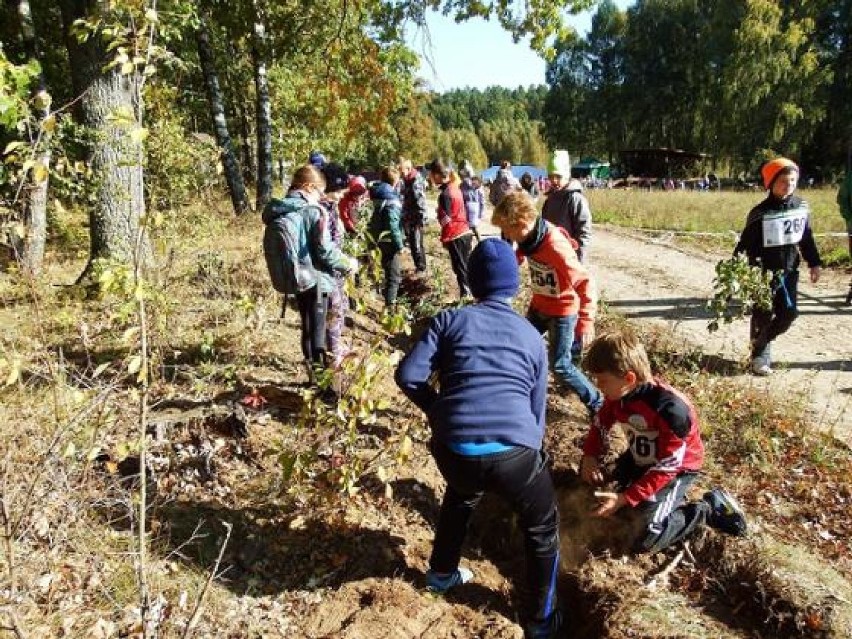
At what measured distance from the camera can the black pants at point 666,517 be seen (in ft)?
10.8

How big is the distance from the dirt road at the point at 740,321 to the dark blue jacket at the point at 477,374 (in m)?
3.08

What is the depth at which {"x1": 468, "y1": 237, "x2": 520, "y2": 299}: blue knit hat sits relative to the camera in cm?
279

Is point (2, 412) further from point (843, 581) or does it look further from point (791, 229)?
point (791, 229)

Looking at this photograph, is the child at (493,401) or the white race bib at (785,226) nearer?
the child at (493,401)

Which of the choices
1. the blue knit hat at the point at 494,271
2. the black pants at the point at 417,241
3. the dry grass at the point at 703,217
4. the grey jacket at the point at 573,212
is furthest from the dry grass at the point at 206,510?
the dry grass at the point at 703,217

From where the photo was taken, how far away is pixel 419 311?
24.5ft

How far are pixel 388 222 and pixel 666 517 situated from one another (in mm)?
5083

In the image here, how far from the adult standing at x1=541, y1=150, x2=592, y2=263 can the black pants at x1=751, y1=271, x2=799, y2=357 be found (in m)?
1.70

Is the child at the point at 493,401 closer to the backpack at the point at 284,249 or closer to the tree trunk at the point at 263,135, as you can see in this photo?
the backpack at the point at 284,249

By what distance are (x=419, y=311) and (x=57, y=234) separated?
29.3ft

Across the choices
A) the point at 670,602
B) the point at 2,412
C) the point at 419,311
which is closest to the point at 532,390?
the point at 670,602

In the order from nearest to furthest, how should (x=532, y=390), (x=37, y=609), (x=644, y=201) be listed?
1. (x=37, y=609)
2. (x=532, y=390)
3. (x=644, y=201)

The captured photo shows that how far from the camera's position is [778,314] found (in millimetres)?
5480

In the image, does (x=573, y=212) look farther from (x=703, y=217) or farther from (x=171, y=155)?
(x=703, y=217)
